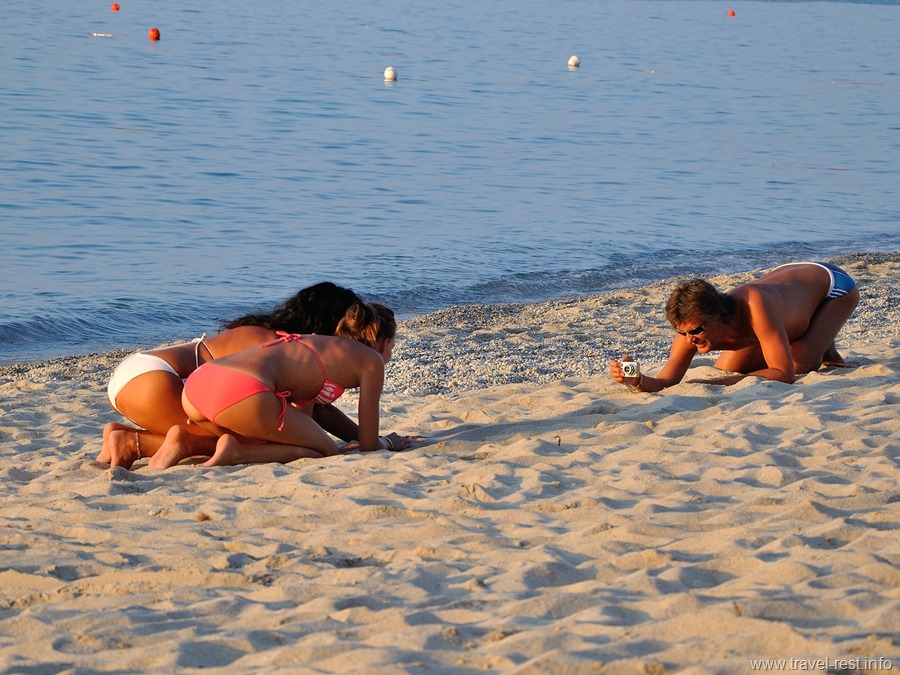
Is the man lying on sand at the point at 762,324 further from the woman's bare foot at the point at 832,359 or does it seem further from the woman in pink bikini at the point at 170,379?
the woman in pink bikini at the point at 170,379

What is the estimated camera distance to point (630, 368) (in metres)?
6.04

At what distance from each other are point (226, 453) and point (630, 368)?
93.9 inches

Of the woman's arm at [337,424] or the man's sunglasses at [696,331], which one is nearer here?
the woman's arm at [337,424]

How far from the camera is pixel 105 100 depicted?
20.9 m

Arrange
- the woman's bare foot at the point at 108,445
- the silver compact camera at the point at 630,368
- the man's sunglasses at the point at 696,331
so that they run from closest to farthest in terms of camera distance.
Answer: the woman's bare foot at the point at 108,445
the man's sunglasses at the point at 696,331
the silver compact camera at the point at 630,368

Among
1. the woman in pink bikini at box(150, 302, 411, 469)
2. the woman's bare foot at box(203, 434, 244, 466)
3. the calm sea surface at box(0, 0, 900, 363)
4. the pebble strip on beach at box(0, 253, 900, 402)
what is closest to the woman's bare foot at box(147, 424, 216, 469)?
the woman in pink bikini at box(150, 302, 411, 469)

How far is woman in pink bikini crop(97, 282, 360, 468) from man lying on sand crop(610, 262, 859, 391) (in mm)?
1846

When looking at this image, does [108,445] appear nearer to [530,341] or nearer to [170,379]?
[170,379]

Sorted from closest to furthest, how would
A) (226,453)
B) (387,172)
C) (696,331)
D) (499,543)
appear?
(499,543) < (226,453) < (696,331) < (387,172)

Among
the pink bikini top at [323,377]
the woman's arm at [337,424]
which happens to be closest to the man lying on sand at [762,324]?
the woman's arm at [337,424]

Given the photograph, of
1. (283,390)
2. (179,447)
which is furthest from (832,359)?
(179,447)

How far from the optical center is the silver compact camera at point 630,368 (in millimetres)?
6027

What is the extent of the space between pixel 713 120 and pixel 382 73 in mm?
9601

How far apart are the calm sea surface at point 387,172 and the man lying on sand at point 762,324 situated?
4.55m
